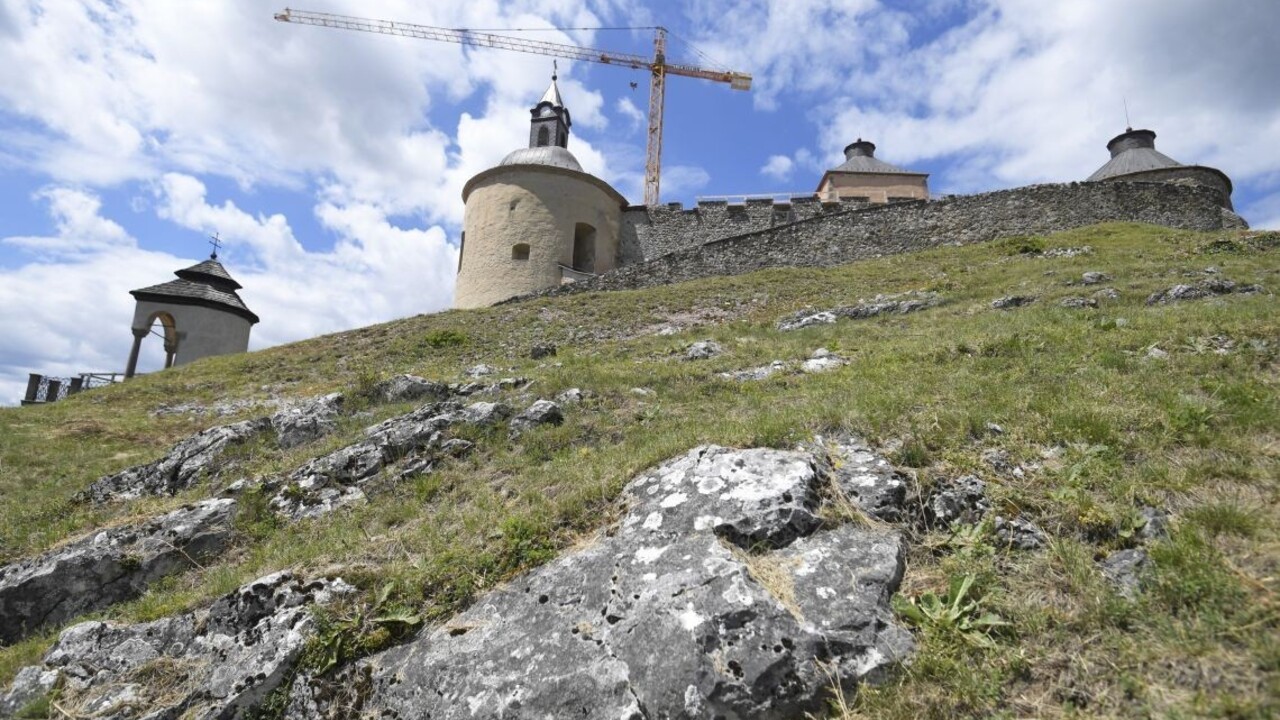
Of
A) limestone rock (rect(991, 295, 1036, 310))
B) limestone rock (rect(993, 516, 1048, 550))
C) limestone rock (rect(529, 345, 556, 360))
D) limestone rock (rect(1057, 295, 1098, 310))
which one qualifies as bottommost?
limestone rock (rect(993, 516, 1048, 550))

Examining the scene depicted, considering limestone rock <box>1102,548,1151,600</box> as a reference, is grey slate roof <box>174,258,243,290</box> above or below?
above

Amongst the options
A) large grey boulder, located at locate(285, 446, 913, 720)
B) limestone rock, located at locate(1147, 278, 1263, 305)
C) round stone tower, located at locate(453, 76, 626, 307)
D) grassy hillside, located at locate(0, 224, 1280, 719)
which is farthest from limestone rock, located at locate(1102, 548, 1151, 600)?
round stone tower, located at locate(453, 76, 626, 307)

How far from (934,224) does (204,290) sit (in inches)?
1284

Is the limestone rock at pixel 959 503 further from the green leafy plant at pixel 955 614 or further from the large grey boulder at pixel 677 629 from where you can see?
the green leafy plant at pixel 955 614

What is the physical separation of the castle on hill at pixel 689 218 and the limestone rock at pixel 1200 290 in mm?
14284

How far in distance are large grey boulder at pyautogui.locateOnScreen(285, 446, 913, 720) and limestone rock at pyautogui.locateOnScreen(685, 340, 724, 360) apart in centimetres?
729

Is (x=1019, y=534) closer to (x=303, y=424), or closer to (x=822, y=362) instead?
(x=822, y=362)

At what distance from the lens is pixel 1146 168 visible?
36531mm

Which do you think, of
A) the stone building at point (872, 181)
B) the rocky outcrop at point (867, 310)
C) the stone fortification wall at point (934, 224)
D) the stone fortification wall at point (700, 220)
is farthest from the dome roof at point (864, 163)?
Answer: the rocky outcrop at point (867, 310)

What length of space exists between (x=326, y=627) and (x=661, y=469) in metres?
2.62

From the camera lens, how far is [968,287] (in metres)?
16.5

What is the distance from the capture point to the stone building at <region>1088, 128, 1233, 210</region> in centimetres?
3472

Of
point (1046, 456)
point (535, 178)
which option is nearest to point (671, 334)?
point (1046, 456)

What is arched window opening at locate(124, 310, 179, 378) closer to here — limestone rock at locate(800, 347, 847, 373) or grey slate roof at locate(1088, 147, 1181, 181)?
limestone rock at locate(800, 347, 847, 373)
